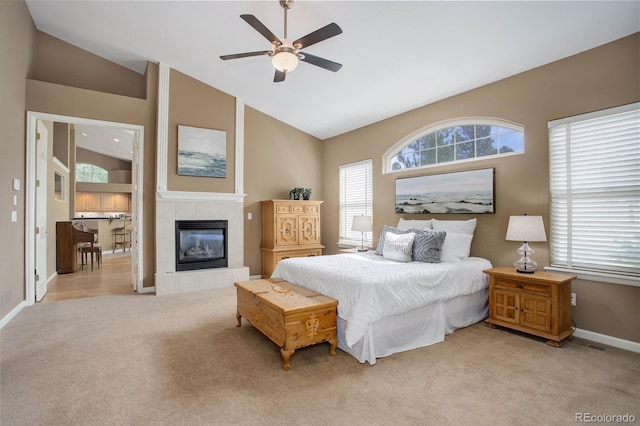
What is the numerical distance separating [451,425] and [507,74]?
3.71m

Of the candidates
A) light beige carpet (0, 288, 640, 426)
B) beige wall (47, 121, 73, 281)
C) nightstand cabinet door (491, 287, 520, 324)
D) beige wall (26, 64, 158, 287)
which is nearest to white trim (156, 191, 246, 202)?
beige wall (26, 64, 158, 287)

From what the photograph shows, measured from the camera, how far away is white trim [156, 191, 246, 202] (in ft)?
16.8

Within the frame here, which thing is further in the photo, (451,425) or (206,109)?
(206,109)

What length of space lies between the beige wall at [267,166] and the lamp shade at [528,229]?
4.17 metres

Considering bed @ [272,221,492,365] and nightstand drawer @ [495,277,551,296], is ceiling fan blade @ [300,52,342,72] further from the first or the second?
nightstand drawer @ [495,277,551,296]

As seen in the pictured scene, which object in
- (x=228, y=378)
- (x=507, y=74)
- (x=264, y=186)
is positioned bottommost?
(x=228, y=378)

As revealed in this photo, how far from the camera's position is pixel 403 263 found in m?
3.71

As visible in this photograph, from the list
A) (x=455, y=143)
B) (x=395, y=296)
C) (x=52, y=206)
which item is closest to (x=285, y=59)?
(x=395, y=296)

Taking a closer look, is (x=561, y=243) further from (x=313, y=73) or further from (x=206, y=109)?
(x=206, y=109)

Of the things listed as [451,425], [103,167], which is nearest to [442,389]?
[451,425]

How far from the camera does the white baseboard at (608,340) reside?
2.93 meters

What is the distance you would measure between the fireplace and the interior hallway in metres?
0.96

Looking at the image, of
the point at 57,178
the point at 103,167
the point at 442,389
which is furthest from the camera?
the point at 103,167

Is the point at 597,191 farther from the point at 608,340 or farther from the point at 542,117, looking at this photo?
the point at 608,340
